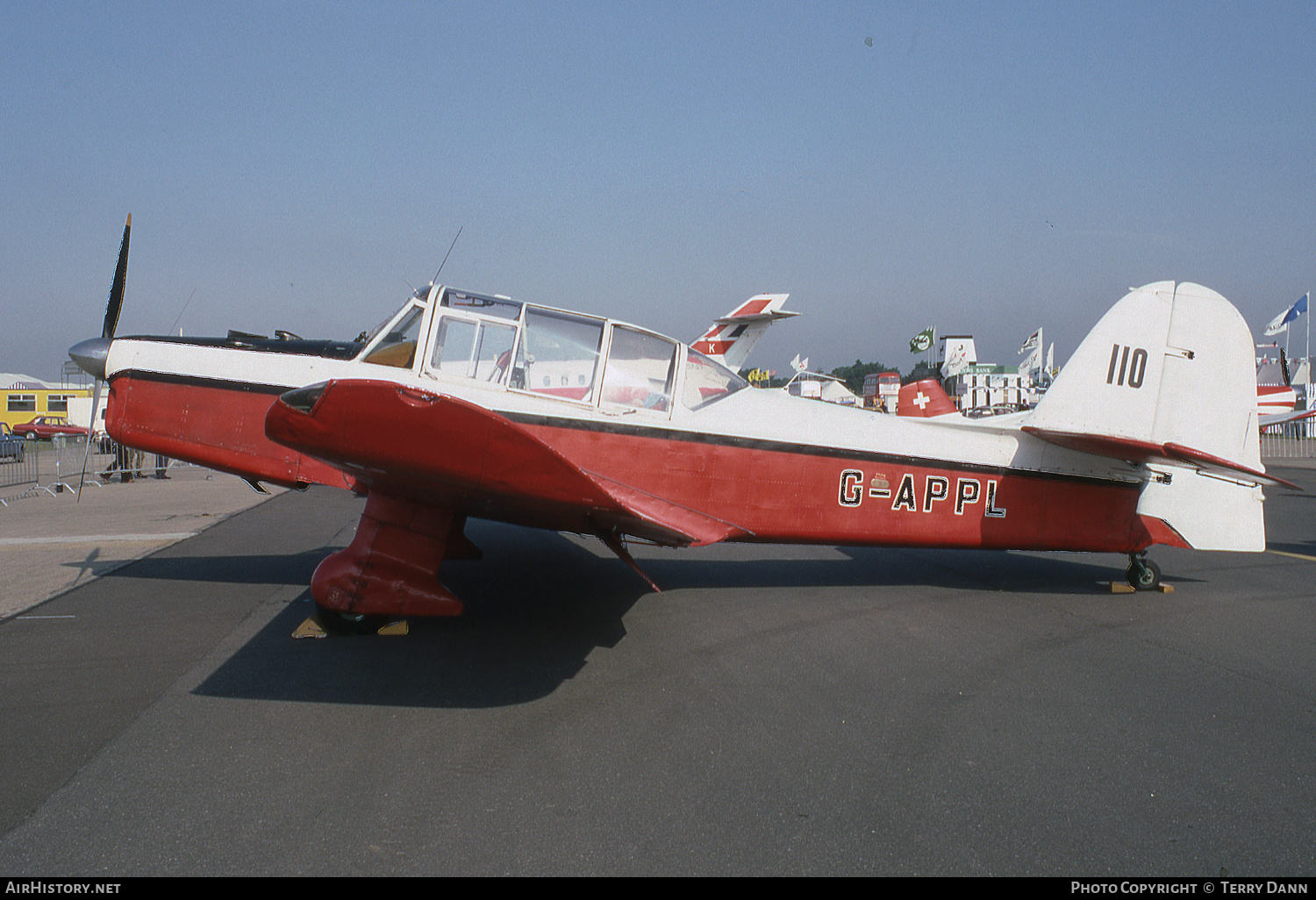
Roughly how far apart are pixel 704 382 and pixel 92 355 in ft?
15.4

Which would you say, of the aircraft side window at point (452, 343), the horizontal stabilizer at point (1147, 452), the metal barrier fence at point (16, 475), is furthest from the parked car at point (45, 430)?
the horizontal stabilizer at point (1147, 452)

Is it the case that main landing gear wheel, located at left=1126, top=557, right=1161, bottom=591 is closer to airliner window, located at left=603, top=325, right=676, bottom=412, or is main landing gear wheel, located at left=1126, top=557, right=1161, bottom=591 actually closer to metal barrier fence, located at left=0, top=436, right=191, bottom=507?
airliner window, located at left=603, top=325, right=676, bottom=412

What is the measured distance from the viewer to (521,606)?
536cm

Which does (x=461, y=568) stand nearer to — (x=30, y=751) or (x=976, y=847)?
(x=30, y=751)

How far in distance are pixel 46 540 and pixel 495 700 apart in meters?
7.58

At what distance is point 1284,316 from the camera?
922 inches

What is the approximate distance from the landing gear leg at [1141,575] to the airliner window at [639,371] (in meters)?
4.68

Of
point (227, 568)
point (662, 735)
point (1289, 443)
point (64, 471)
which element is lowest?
point (64, 471)

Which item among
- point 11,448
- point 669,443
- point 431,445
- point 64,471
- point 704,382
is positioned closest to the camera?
point 431,445

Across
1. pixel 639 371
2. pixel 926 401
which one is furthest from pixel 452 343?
pixel 926 401

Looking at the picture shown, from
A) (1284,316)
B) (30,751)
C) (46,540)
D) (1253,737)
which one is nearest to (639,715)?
(30,751)

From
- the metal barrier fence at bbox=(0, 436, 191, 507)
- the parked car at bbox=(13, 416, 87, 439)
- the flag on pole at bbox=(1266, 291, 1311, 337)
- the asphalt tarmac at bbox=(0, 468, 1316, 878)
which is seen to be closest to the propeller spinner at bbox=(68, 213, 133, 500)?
the asphalt tarmac at bbox=(0, 468, 1316, 878)

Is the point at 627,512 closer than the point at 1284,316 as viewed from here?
Yes

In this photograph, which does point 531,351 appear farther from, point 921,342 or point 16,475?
point 921,342
